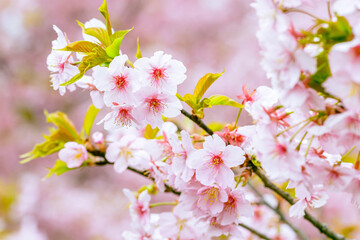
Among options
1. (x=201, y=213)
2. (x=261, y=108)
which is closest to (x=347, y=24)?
(x=261, y=108)

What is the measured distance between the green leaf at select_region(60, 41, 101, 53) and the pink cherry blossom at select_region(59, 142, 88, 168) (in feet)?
1.25

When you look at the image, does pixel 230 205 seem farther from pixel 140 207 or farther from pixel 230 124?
pixel 140 207

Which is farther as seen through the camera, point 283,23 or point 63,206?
point 63,206

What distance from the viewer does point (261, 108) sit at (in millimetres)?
917

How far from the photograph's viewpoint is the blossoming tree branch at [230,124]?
2.49ft

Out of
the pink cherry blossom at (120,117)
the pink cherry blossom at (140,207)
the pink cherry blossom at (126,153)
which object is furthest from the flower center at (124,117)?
the pink cherry blossom at (140,207)

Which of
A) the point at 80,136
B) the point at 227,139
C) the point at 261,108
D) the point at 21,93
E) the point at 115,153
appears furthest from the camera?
the point at 21,93

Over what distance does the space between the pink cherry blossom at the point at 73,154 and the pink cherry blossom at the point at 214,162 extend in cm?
44

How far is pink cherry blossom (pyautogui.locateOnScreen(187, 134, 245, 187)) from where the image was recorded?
1000 mm

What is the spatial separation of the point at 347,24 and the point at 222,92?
5009 millimetres

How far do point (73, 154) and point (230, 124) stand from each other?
52 centimetres

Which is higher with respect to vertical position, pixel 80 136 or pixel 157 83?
pixel 157 83

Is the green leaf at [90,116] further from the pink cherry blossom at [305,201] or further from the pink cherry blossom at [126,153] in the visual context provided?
the pink cherry blossom at [305,201]

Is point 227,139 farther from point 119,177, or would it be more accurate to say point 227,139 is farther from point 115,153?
point 119,177
